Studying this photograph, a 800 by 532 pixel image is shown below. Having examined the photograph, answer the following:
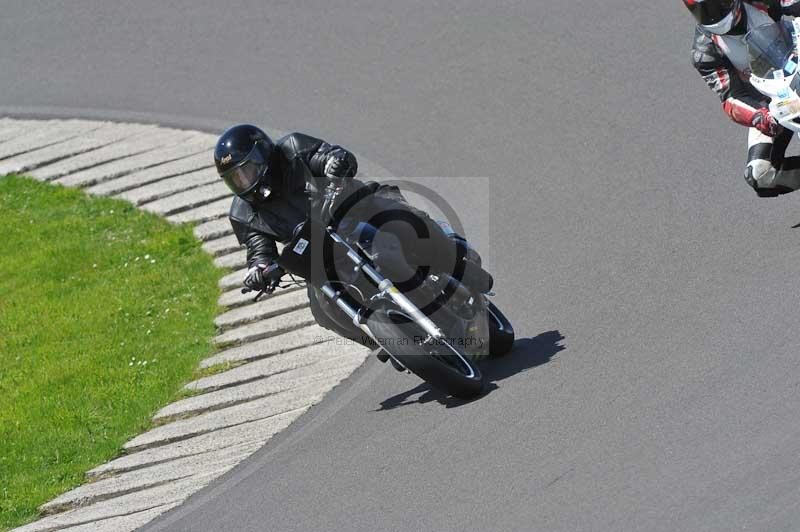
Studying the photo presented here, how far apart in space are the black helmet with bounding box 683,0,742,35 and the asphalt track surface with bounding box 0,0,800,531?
54.7 inches

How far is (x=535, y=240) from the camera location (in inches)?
396

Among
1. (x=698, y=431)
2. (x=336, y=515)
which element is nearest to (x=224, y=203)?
(x=336, y=515)

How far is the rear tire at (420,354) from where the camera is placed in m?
7.79

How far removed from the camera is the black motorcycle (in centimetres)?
783

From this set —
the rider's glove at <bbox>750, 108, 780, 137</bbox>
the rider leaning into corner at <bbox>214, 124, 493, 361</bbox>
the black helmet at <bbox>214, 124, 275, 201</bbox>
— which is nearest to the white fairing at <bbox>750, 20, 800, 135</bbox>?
the rider's glove at <bbox>750, 108, 780, 137</bbox>

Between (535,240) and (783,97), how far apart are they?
8.08ft

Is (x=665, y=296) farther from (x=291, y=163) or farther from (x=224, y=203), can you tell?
(x=224, y=203)

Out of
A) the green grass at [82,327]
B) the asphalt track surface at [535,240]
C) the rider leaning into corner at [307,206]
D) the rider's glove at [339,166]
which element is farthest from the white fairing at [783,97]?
the green grass at [82,327]

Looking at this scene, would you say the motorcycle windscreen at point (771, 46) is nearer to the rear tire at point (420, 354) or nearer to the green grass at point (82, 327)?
the rear tire at point (420, 354)

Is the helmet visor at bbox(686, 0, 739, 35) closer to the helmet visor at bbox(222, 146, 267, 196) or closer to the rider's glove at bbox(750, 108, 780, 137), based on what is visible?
the rider's glove at bbox(750, 108, 780, 137)

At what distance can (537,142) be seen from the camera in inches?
453

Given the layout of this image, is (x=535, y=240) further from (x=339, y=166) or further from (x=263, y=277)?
(x=263, y=277)

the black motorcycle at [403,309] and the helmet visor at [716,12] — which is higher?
the helmet visor at [716,12]

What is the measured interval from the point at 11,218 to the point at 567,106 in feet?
18.2
